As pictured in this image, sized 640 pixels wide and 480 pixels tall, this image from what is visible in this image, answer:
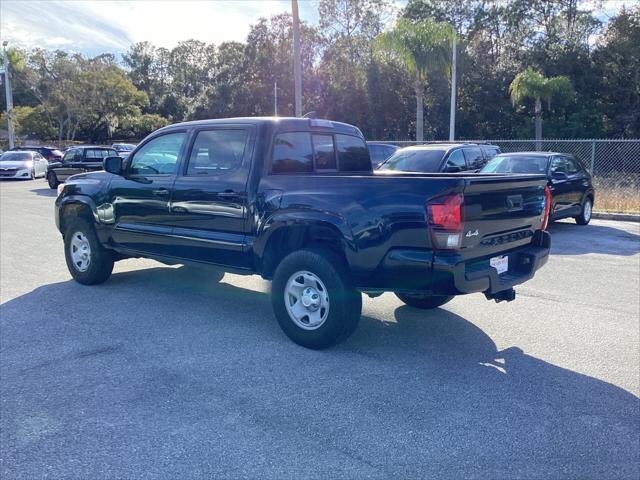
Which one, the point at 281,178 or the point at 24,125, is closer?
the point at 281,178

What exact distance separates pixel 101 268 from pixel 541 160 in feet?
29.6

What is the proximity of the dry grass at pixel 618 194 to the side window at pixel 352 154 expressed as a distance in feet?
35.8

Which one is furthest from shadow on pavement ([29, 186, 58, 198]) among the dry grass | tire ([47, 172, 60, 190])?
the dry grass

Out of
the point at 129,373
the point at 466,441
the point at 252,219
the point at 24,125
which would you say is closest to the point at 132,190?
the point at 252,219

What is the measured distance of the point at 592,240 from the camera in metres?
10.9

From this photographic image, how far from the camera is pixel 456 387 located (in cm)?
416

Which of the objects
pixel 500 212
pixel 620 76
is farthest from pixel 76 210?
pixel 620 76

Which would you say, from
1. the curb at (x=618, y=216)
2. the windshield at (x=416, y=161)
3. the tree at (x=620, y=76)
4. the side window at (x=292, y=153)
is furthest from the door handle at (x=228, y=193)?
the tree at (x=620, y=76)

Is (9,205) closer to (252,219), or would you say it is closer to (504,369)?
(252,219)

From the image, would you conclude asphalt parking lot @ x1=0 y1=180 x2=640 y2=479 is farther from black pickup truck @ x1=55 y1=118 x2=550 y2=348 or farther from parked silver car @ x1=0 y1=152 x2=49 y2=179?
parked silver car @ x1=0 y1=152 x2=49 y2=179

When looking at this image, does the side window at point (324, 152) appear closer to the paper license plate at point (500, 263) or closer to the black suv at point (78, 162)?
the paper license plate at point (500, 263)

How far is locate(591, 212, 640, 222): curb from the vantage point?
1392 cm

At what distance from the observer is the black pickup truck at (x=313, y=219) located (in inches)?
166

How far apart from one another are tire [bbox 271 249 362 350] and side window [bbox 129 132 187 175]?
1953mm
